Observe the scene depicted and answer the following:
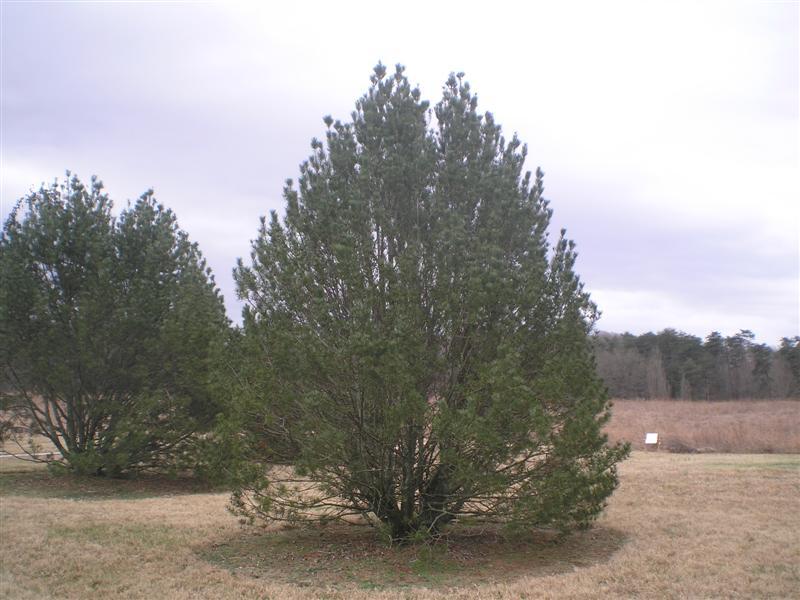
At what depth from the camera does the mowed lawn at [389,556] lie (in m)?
6.36

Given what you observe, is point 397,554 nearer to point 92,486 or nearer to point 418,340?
point 418,340

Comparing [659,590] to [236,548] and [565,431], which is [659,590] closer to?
[565,431]

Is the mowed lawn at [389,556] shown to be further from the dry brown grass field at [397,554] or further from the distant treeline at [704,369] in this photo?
the distant treeline at [704,369]

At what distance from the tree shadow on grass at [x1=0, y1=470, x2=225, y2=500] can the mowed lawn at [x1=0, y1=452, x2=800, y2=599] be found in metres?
1.49

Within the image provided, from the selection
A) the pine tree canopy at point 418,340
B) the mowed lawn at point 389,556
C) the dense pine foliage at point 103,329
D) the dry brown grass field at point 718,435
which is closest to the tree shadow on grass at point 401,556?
the mowed lawn at point 389,556

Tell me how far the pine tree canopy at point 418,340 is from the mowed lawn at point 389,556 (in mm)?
547

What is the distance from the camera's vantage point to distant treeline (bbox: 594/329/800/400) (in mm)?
48125

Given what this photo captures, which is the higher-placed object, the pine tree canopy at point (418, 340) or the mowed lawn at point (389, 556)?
the pine tree canopy at point (418, 340)

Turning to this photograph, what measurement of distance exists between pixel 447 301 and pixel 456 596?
2870mm

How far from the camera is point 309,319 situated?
7.46m

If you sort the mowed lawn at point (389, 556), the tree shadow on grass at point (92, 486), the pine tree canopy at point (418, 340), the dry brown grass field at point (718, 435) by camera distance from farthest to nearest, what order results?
the dry brown grass field at point (718, 435) → the tree shadow on grass at point (92, 486) → the pine tree canopy at point (418, 340) → the mowed lawn at point (389, 556)

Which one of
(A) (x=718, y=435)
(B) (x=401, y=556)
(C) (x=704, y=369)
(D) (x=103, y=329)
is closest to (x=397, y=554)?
(B) (x=401, y=556)

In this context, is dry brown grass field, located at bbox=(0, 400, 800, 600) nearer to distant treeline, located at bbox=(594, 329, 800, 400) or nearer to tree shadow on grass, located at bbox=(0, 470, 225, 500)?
tree shadow on grass, located at bbox=(0, 470, 225, 500)

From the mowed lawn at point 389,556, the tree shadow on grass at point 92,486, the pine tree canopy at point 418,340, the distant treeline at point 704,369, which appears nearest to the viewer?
the mowed lawn at point 389,556
